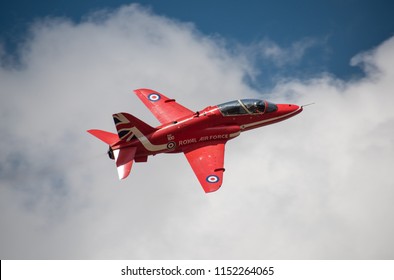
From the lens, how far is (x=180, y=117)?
3678cm

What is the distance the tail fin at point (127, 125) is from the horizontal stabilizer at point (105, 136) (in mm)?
757

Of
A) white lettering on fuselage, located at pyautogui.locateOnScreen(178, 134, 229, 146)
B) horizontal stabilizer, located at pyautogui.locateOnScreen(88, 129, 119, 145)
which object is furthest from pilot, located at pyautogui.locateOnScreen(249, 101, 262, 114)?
horizontal stabilizer, located at pyautogui.locateOnScreen(88, 129, 119, 145)

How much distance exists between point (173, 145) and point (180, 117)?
2.47 metres

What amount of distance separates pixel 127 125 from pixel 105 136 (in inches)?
77.1

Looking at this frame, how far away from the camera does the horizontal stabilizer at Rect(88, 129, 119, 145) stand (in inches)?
1363

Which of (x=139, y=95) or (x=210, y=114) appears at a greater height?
(x=139, y=95)

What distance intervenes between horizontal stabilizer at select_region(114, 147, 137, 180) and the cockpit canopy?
6.24m

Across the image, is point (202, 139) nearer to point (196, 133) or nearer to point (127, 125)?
point (196, 133)

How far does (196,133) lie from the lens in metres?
35.2

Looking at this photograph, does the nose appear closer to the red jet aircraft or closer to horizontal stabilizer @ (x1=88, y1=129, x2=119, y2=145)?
the red jet aircraft

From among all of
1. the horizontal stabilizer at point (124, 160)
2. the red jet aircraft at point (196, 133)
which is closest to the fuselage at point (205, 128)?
the red jet aircraft at point (196, 133)
